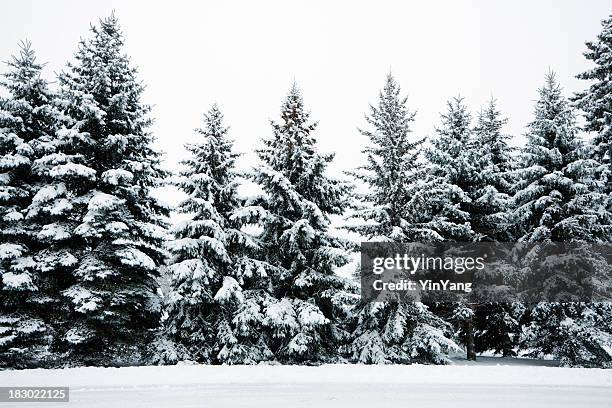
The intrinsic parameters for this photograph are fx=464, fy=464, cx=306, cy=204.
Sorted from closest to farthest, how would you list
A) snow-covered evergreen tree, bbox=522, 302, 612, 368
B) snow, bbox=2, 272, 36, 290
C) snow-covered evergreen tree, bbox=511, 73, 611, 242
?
snow, bbox=2, 272, 36, 290 < snow-covered evergreen tree, bbox=522, 302, 612, 368 < snow-covered evergreen tree, bbox=511, 73, 611, 242

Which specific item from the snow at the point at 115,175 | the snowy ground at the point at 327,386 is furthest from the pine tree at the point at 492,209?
the snow at the point at 115,175

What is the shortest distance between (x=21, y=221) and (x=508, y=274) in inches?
799

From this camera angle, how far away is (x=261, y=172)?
19.0 metres

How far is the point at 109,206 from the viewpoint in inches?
668

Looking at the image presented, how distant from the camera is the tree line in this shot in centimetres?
1725

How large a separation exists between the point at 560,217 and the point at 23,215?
22080 mm

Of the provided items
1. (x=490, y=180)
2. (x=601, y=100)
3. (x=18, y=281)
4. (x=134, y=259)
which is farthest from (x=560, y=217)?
(x=18, y=281)

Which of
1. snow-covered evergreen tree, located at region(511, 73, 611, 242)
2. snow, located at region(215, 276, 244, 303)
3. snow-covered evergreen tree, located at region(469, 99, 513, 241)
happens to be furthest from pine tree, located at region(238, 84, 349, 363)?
snow-covered evergreen tree, located at region(511, 73, 611, 242)

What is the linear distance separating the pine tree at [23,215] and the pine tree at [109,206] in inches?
38.1

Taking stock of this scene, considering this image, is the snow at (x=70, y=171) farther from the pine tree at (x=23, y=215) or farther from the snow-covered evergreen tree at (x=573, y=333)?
the snow-covered evergreen tree at (x=573, y=333)

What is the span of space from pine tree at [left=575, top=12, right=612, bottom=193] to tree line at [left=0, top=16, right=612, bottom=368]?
82mm

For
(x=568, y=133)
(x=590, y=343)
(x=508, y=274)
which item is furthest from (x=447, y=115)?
(x=590, y=343)

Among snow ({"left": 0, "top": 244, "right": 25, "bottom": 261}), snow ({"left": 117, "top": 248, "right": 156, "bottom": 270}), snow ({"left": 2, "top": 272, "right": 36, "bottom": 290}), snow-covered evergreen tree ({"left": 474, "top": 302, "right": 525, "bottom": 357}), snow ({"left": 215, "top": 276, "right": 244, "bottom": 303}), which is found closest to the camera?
snow ({"left": 2, "top": 272, "right": 36, "bottom": 290})
